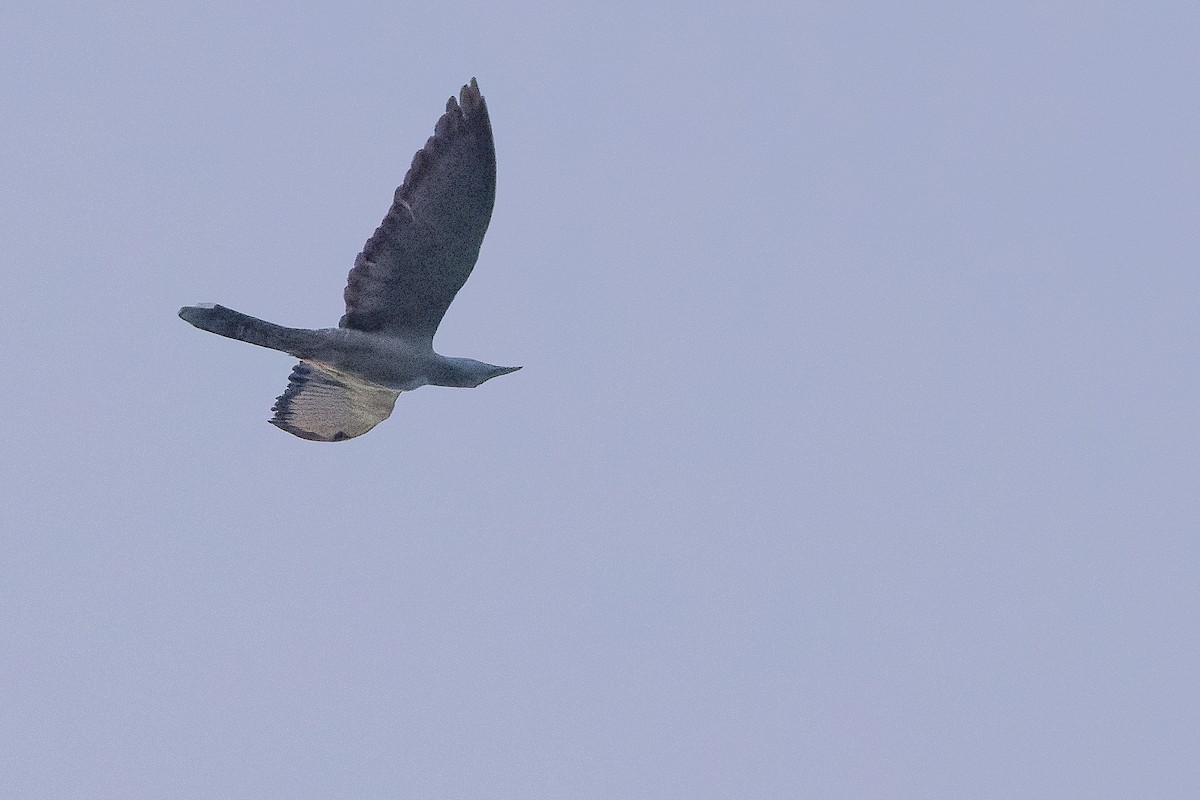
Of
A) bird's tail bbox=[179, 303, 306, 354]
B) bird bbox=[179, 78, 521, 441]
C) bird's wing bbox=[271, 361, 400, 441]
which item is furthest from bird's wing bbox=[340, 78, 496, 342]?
bird's wing bbox=[271, 361, 400, 441]

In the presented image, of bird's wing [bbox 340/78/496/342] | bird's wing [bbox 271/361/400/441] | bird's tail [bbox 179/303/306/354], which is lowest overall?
bird's tail [bbox 179/303/306/354]

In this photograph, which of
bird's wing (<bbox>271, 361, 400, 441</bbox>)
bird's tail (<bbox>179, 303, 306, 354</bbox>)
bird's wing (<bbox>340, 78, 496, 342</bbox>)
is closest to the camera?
bird's wing (<bbox>340, 78, 496, 342</bbox>)

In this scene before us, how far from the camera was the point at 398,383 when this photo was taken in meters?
15.0

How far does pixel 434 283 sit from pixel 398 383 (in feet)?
4.74

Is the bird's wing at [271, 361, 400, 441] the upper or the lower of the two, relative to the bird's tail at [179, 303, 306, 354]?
upper

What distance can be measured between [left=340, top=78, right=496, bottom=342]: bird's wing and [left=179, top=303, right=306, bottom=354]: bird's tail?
683 millimetres

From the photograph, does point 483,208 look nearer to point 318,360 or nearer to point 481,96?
point 481,96

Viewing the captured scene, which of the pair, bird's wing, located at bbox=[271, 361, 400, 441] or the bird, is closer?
the bird

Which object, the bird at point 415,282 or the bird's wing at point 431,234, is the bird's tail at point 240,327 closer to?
the bird at point 415,282

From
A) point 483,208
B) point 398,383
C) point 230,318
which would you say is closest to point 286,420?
point 398,383

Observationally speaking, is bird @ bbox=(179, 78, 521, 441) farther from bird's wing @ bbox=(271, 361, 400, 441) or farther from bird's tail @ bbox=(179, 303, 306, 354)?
bird's wing @ bbox=(271, 361, 400, 441)

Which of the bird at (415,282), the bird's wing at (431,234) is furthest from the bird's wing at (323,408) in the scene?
the bird's wing at (431,234)

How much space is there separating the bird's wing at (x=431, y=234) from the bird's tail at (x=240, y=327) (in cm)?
68

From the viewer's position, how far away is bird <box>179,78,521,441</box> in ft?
42.0
